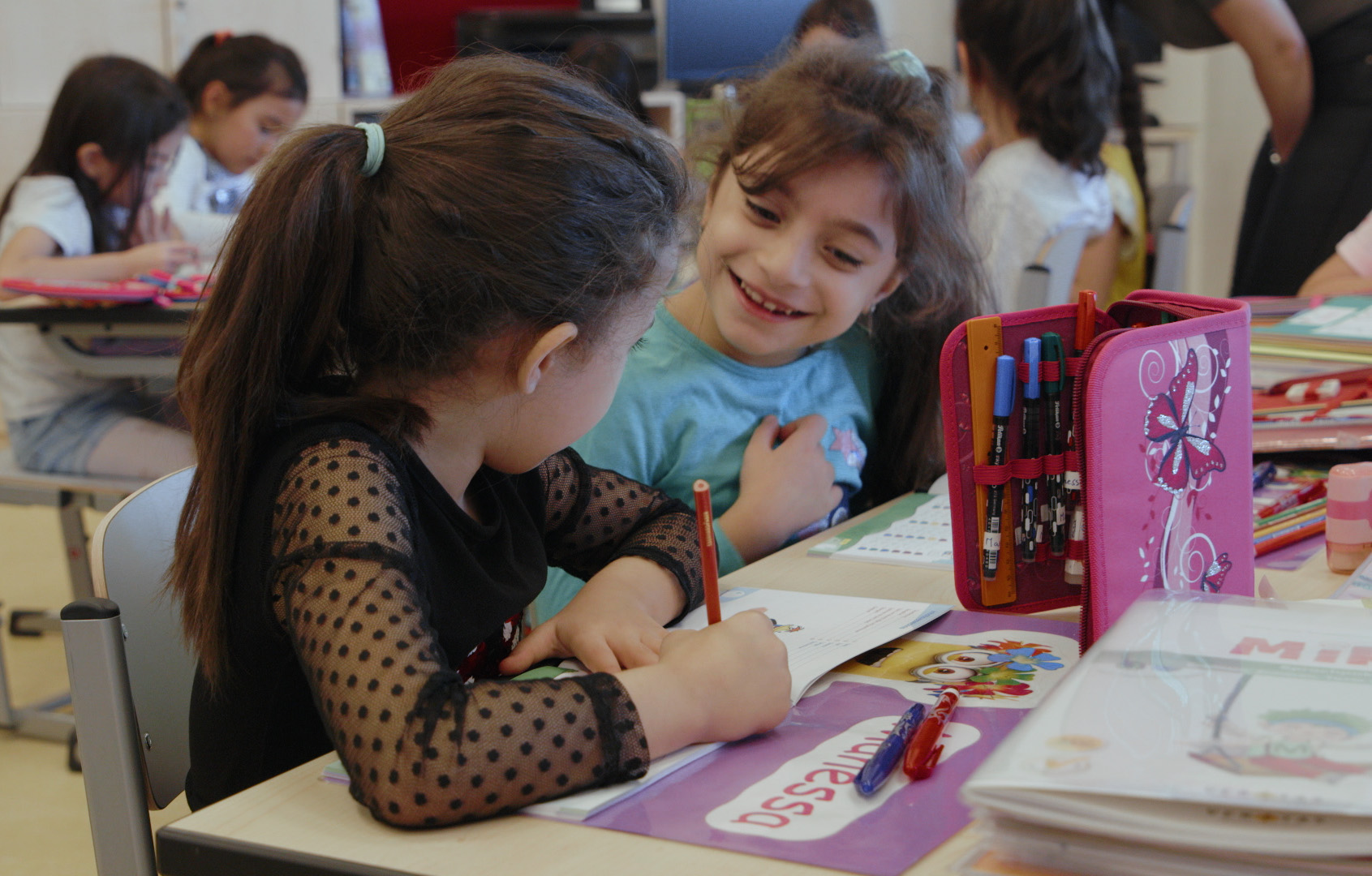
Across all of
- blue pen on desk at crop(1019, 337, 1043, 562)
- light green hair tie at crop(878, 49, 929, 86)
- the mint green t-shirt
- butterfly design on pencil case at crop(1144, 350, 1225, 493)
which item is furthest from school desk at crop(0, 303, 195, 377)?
butterfly design on pencil case at crop(1144, 350, 1225, 493)

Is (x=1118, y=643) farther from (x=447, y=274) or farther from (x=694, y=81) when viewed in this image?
(x=694, y=81)

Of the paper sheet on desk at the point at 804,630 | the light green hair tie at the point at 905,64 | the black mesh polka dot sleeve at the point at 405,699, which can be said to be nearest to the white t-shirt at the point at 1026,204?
the light green hair tie at the point at 905,64

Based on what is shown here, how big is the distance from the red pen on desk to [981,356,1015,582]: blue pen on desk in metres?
0.20

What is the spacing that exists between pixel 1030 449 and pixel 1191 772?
39 cm

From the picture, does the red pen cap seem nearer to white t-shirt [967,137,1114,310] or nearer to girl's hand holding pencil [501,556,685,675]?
girl's hand holding pencil [501,556,685,675]

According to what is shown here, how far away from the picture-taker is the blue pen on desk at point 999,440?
32.9 inches

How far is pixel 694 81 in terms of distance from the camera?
14.1 feet

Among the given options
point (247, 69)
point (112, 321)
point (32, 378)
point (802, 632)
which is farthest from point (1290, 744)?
point (247, 69)

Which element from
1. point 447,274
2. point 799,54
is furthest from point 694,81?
point 447,274

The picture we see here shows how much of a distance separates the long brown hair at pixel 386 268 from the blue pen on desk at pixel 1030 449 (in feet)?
0.99

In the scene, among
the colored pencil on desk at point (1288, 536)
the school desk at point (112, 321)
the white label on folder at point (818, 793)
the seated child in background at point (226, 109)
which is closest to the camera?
the white label on folder at point (818, 793)

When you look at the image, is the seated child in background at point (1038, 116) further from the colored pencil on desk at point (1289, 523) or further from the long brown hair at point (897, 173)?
the colored pencil on desk at point (1289, 523)

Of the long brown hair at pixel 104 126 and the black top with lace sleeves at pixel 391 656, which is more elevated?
the long brown hair at pixel 104 126

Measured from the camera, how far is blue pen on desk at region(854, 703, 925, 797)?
1.97ft
